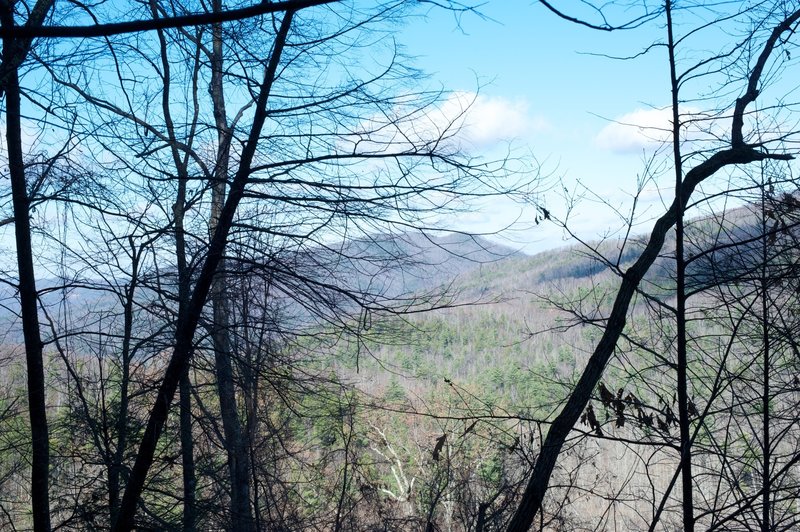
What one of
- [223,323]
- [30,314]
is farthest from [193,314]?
[30,314]

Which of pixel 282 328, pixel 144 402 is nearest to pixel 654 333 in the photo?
pixel 282 328

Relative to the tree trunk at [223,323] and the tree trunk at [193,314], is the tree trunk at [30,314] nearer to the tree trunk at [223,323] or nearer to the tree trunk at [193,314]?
the tree trunk at [193,314]

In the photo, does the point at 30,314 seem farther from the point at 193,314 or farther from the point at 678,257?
the point at 678,257

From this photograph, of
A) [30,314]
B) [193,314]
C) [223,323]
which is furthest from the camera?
[223,323]

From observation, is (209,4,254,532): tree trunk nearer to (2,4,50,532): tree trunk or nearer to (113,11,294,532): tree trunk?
(113,11,294,532): tree trunk

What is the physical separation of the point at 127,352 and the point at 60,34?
313 cm

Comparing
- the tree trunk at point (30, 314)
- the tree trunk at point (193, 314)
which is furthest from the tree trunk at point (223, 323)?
the tree trunk at point (30, 314)

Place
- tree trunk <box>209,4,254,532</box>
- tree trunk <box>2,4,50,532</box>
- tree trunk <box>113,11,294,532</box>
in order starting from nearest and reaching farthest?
tree trunk <box>113,11,294,532</box>, tree trunk <box>209,4,254,532</box>, tree trunk <box>2,4,50,532</box>

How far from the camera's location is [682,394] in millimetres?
3234

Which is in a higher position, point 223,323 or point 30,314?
point 30,314

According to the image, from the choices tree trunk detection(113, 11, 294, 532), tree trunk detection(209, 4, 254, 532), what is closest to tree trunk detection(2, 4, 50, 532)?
tree trunk detection(113, 11, 294, 532)

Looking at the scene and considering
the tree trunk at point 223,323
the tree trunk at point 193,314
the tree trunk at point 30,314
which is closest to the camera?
the tree trunk at point 193,314

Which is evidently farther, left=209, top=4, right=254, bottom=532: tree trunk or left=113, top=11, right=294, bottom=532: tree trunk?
left=209, top=4, right=254, bottom=532: tree trunk

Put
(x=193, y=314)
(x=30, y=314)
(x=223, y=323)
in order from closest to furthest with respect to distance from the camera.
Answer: (x=193, y=314), (x=30, y=314), (x=223, y=323)
